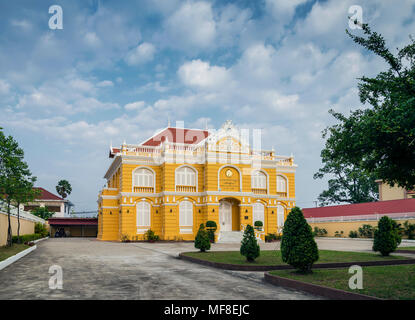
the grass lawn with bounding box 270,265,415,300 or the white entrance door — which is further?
the white entrance door

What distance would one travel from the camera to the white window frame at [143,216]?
1357 inches

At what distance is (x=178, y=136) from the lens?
39.8 meters

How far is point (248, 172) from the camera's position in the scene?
3544cm

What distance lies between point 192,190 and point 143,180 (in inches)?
189

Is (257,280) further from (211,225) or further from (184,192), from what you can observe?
(184,192)

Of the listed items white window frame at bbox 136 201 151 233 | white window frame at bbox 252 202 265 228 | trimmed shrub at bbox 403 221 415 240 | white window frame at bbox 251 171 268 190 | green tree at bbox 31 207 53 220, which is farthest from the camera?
green tree at bbox 31 207 53 220

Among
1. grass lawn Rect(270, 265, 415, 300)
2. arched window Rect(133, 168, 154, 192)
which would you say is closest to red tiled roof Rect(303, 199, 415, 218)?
arched window Rect(133, 168, 154, 192)

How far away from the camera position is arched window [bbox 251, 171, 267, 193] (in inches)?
1452

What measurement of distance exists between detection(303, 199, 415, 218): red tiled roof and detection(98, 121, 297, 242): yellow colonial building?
10.6 metres

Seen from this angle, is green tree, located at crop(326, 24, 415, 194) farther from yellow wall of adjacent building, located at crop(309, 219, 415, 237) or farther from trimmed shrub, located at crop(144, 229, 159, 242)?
yellow wall of adjacent building, located at crop(309, 219, 415, 237)

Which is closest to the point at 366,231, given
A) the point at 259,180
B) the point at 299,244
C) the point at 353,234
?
the point at 353,234

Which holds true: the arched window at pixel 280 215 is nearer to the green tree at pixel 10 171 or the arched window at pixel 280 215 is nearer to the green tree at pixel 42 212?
the green tree at pixel 10 171
